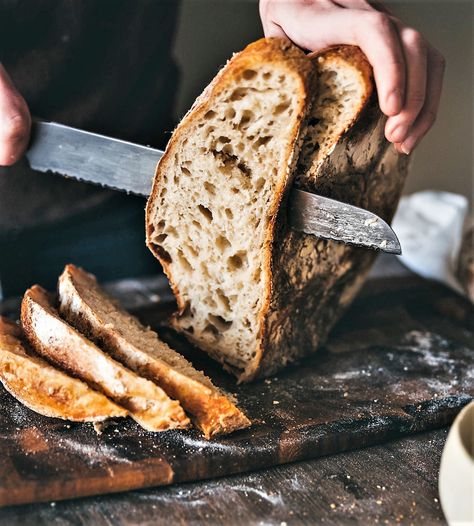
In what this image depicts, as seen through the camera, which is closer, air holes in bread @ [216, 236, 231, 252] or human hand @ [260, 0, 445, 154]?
human hand @ [260, 0, 445, 154]

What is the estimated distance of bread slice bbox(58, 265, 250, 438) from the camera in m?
1.74

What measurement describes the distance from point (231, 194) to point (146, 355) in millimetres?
539

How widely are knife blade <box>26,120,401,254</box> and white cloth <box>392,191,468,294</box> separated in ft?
3.95

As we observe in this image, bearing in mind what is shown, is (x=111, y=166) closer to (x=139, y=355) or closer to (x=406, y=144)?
(x=139, y=355)

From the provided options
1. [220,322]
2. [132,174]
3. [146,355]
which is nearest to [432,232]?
[220,322]

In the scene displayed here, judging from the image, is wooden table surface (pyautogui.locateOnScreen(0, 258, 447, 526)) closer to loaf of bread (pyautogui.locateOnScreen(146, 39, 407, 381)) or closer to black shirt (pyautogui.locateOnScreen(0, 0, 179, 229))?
loaf of bread (pyautogui.locateOnScreen(146, 39, 407, 381))

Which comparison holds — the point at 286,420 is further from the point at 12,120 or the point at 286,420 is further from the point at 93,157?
the point at 12,120

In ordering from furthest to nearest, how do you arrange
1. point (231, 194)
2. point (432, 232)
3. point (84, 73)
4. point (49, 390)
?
point (432, 232) → point (84, 73) → point (231, 194) → point (49, 390)

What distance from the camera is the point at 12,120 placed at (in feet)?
7.10

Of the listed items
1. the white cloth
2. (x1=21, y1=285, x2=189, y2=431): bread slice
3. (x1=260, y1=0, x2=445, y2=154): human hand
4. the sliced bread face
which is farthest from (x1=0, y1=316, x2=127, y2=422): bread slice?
the white cloth

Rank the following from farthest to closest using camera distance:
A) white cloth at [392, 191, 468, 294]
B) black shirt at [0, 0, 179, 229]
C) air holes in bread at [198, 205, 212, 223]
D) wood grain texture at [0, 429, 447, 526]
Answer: white cloth at [392, 191, 468, 294] → black shirt at [0, 0, 179, 229] → air holes in bread at [198, 205, 212, 223] → wood grain texture at [0, 429, 447, 526]

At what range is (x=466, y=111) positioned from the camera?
3305 millimetres

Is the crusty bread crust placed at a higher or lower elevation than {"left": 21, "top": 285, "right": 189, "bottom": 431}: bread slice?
higher

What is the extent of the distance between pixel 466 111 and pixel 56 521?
2.72m
